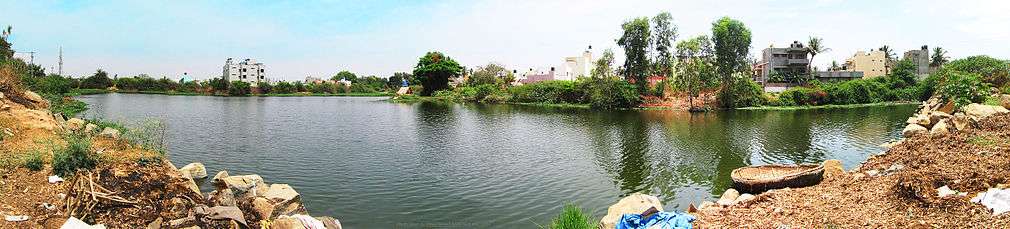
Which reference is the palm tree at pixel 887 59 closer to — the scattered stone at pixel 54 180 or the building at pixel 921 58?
the building at pixel 921 58

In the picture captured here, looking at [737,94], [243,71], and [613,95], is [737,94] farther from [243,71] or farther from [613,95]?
[243,71]

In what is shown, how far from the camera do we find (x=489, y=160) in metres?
20.9

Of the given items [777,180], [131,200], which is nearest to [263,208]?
[131,200]

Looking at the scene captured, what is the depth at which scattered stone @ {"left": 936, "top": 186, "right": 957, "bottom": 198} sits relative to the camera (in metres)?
9.27

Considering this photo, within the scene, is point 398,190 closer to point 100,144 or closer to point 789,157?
point 100,144

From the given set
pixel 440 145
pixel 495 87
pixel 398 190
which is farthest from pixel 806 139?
pixel 495 87

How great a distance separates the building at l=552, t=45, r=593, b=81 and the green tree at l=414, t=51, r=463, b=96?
1876 cm

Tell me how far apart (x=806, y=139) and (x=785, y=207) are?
2090 centimetres

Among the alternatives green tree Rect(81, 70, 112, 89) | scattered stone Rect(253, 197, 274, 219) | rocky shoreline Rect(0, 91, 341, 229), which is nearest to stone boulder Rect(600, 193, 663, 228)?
rocky shoreline Rect(0, 91, 341, 229)

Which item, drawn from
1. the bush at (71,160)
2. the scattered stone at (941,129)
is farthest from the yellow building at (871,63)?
the bush at (71,160)

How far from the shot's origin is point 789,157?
22688 millimetres

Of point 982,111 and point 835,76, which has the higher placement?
point 835,76

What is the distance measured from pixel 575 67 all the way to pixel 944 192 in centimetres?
9176

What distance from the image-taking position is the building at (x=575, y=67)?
322ft
